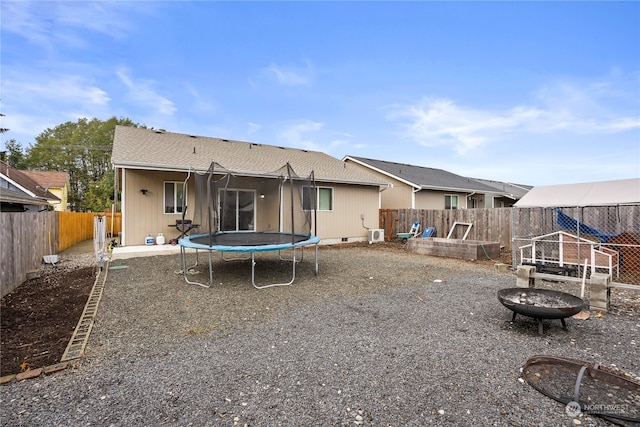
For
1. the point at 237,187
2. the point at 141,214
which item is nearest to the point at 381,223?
the point at 237,187

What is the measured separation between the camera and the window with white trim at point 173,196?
887cm

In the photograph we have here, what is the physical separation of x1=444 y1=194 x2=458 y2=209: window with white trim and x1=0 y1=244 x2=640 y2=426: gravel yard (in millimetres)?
10750

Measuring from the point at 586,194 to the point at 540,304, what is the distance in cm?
426

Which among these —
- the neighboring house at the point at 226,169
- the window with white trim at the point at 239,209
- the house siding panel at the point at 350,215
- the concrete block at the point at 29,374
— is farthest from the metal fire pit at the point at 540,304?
the window with white trim at the point at 239,209

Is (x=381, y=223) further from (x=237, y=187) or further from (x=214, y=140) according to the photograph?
(x=214, y=140)

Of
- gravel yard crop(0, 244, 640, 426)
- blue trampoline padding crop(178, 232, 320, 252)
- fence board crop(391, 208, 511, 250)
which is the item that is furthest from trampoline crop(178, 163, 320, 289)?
fence board crop(391, 208, 511, 250)

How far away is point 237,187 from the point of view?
9.88 metres

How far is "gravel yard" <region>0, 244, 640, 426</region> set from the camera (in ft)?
6.29

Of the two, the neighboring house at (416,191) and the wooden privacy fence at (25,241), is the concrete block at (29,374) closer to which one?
the wooden privacy fence at (25,241)

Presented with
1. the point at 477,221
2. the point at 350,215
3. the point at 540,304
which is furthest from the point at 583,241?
the point at 350,215

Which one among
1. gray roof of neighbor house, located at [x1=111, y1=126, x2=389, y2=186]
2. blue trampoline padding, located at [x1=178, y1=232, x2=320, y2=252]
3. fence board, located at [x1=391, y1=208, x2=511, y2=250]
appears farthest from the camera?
fence board, located at [x1=391, y1=208, x2=511, y2=250]

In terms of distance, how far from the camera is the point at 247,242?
6324 millimetres
